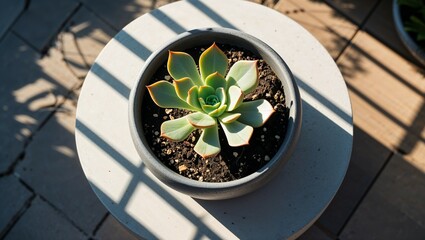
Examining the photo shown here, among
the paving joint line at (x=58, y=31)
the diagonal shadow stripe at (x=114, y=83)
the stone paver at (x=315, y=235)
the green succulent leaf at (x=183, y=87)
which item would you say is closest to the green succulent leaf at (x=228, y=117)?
the green succulent leaf at (x=183, y=87)

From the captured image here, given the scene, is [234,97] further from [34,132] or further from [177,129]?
[34,132]

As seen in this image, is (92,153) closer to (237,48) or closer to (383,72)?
(237,48)

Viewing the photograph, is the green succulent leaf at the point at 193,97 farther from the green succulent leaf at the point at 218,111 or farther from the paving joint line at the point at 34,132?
the paving joint line at the point at 34,132

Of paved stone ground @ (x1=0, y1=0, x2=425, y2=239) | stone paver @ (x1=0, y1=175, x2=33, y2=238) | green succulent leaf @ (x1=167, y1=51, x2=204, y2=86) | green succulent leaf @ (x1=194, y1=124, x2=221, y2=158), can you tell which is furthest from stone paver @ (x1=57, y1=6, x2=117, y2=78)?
green succulent leaf @ (x1=194, y1=124, x2=221, y2=158)

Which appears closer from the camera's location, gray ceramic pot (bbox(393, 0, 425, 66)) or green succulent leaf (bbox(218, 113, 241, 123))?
green succulent leaf (bbox(218, 113, 241, 123))

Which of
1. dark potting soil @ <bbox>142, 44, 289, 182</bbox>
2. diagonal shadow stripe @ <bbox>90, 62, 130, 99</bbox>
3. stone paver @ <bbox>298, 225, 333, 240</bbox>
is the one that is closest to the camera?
dark potting soil @ <bbox>142, 44, 289, 182</bbox>

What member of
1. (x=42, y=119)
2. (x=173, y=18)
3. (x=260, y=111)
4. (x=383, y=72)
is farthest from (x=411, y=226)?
(x=42, y=119)

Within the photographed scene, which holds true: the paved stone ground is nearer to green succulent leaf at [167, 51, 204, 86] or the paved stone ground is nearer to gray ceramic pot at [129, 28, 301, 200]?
gray ceramic pot at [129, 28, 301, 200]
